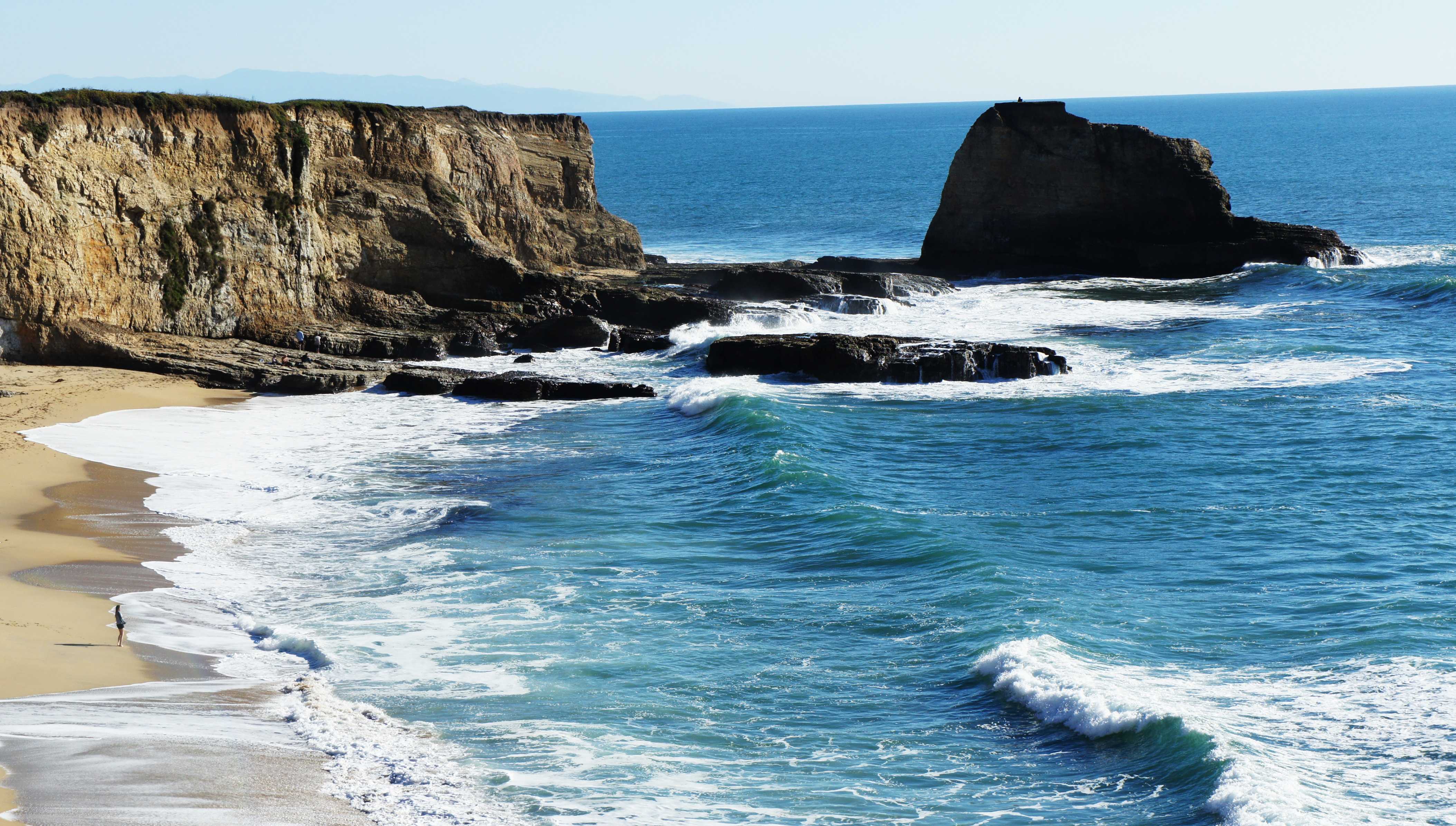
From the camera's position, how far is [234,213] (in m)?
32.5

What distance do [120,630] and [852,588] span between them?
9007 mm

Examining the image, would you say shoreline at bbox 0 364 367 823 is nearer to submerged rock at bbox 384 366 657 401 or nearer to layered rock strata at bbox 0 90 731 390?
layered rock strata at bbox 0 90 731 390

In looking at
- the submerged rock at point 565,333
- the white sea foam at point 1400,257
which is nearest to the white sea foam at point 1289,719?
the submerged rock at point 565,333

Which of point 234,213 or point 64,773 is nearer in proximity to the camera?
point 64,773

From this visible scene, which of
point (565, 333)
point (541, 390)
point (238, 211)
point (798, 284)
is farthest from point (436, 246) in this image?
point (798, 284)

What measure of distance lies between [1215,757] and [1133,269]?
37999 mm

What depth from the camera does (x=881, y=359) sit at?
30.9m

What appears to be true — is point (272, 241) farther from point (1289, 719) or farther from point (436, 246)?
point (1289, 719)

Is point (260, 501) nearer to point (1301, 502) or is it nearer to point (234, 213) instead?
point (234, 213)

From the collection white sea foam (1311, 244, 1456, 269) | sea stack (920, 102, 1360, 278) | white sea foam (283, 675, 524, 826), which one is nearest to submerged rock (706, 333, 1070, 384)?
sea stack (920, 102, 1360, 278)

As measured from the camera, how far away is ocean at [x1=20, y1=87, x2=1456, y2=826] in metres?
11.8

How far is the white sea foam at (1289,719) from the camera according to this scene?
36.2 feet

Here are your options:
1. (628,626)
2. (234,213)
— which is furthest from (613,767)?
(234,213)

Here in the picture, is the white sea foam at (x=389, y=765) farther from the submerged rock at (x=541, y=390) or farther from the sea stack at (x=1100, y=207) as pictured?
the sea stack at (x=1100, y=207)
